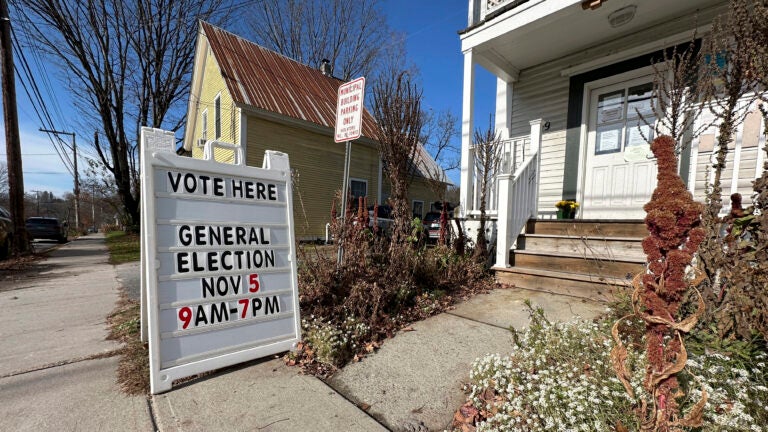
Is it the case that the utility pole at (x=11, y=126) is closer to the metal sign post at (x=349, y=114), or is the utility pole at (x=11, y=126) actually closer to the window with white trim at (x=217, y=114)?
the window with white trim at (x=217, y=114)

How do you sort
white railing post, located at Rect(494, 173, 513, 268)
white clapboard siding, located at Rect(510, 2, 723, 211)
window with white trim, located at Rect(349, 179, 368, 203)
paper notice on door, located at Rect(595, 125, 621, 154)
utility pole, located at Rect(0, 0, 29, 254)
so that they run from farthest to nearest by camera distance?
window with white trim, located at Rect(349, 179, 368, 203) < utility pole, located at Rect(0, 0, 29, 254) < white clapboard siding, located at Rect(510, 2, 723, 211) < paper notice on door, located at Rect(595, 125, 621, 154) < white railing post, located at Rect(494, 173, 513, 268)

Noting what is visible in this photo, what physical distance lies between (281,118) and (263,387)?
981 cm

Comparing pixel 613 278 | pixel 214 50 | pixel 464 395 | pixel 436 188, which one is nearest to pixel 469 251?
pixel 436 188

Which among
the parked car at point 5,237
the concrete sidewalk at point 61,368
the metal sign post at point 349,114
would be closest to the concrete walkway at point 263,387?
the concrete sidewalk at point 61,368

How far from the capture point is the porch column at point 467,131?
5238 millimetres

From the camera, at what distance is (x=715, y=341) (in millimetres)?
1827

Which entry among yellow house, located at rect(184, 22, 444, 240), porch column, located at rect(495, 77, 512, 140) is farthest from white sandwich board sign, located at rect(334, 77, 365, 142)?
yellow house, located at rect(184, 22, 444, 240)

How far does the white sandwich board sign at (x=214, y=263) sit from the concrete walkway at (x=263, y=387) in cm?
20

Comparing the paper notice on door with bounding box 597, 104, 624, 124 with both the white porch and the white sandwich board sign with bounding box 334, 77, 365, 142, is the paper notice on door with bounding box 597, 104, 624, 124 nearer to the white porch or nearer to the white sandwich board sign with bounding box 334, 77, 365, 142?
the white porch

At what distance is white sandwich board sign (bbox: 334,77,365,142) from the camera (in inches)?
128

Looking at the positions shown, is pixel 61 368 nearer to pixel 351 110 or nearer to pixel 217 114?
pixel 351 110

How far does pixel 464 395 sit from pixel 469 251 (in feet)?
10.1

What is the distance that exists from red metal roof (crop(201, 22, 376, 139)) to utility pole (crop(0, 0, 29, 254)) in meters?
4.70

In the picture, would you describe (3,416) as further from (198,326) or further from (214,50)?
(214,50)
